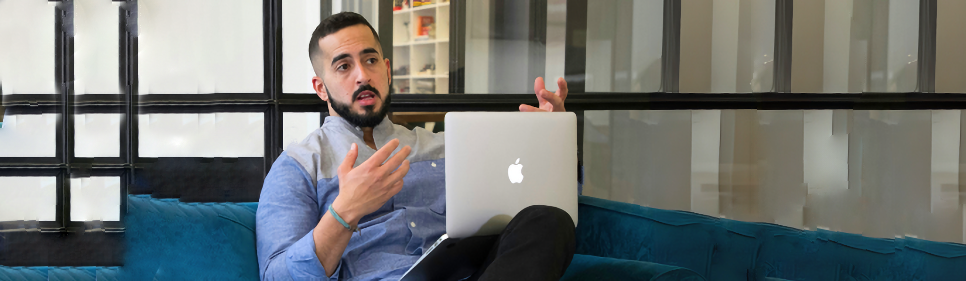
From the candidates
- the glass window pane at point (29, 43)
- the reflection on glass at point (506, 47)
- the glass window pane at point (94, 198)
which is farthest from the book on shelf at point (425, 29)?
the glass window pane at point (29, 43)

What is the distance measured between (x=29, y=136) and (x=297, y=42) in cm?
137

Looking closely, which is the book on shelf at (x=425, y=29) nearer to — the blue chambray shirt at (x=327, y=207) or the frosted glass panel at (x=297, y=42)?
the frosted glass panel at (x=297, y=42)

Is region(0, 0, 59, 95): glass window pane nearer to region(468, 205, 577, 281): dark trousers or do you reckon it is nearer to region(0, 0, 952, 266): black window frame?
region(0, 0, 952, 266): black window frame

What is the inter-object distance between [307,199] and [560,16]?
147 centimetres

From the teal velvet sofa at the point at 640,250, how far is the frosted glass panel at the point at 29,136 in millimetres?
1218

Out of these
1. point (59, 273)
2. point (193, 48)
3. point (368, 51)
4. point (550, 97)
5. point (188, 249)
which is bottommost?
point (59, 273)

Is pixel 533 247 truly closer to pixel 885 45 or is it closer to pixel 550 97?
pixel 550 97

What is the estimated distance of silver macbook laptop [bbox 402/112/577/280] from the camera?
1.19 metres

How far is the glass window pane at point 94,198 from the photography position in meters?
2.39

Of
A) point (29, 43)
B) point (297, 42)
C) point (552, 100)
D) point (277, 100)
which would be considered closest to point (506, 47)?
point (552, 100)

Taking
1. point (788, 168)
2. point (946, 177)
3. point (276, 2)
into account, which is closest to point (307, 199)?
point (276, 2)

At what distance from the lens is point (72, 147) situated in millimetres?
2400

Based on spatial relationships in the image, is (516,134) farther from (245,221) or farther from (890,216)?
(890,216)

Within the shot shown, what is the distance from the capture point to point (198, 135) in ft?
7.60
